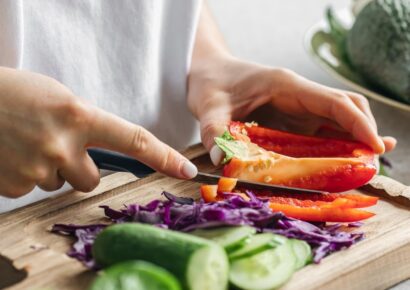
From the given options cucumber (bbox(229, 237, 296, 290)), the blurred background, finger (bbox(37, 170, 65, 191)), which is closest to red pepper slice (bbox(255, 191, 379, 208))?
cucumber (bbox(229, 237, 296, 290))

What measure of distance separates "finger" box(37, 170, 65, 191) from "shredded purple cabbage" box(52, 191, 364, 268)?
0.30 ft

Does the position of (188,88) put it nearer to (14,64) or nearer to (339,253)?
(14,64)

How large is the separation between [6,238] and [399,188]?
0.93 meters

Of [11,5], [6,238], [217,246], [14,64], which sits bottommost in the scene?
[6,238]

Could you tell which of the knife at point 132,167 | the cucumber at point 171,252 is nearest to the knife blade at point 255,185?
the knife at point 132,167

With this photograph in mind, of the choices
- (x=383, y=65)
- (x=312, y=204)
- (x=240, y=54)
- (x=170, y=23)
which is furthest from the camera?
(x=240, y=54)

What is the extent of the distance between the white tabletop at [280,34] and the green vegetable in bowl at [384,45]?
0.10m

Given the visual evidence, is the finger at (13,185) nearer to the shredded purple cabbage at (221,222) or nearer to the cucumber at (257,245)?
the shredded purple cabbage at (221,222)

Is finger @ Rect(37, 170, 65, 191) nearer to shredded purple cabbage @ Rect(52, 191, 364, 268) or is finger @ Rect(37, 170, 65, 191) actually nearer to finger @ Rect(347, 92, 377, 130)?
shredded purple cabbage @ Rect(52, 191, 364, 268)

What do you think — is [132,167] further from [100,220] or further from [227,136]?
[227,136]

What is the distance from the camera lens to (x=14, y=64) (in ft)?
6.99

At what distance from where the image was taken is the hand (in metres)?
2.22

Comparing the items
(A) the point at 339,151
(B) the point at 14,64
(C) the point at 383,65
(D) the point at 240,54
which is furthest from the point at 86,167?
(D) the point at 240,54

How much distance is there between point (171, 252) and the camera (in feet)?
5.19
